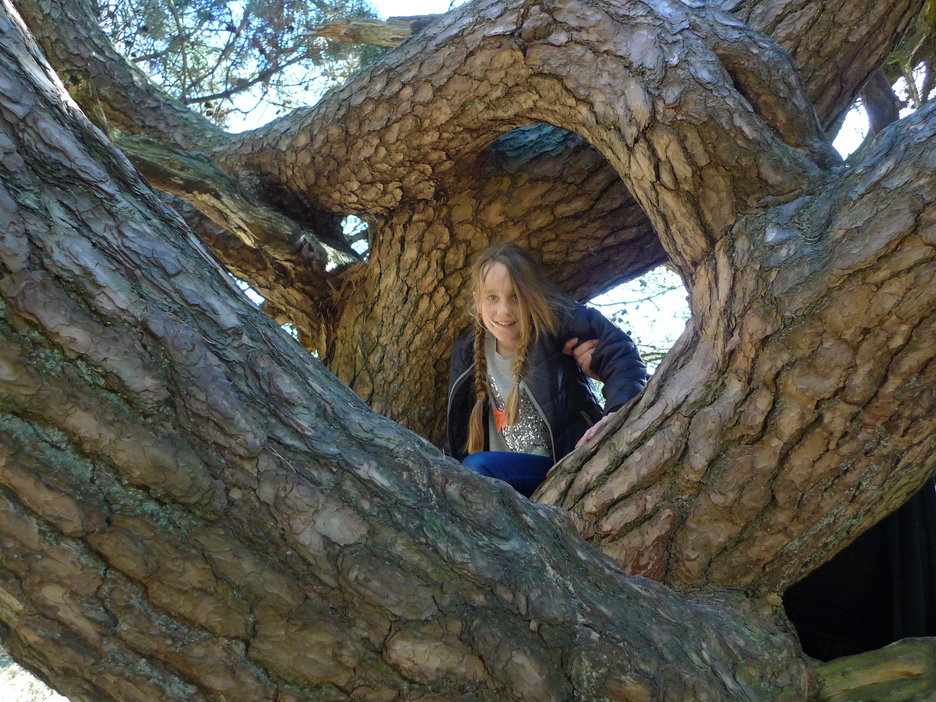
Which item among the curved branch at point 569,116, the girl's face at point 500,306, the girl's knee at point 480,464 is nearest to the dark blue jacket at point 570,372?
the girl's face at point 500,306

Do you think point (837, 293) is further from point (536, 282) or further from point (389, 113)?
point (389, 113)

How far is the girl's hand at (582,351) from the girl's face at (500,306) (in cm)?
19

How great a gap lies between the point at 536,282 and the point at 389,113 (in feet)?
2.57

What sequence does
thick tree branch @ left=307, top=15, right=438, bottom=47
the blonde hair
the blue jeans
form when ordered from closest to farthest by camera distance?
the blue jeans
the blonde hair
thick tree branch @ left=307, top=15, right=438, bottom=47

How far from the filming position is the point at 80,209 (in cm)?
114

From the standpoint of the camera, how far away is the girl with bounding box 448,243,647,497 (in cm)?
300

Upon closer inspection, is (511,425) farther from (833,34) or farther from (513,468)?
(833,34)

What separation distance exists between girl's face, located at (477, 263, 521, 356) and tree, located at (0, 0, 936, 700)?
340 millimetres

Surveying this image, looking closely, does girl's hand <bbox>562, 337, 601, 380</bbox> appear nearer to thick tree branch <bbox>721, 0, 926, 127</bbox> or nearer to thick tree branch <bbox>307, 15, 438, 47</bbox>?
thick tree branch <bbox>721, 0, 926, 127</bbox>

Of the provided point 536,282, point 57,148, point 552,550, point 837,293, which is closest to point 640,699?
point 552,550

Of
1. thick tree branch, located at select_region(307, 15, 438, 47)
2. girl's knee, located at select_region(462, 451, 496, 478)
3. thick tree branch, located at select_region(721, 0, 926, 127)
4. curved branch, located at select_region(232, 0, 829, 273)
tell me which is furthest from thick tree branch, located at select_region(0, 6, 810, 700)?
thick tree branch, located at select_region(307, 15, 438, 47)

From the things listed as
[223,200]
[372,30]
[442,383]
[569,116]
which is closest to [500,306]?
[442,383]

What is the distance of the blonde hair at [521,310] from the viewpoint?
305 cm

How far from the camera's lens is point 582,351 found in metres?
3.08
